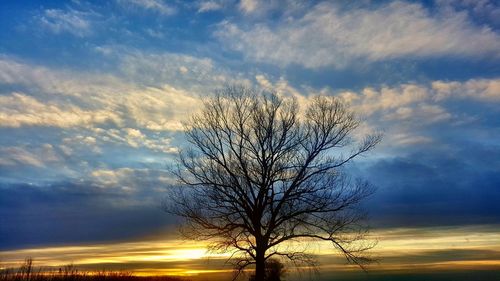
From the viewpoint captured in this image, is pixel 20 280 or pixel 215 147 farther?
pixel 215 147

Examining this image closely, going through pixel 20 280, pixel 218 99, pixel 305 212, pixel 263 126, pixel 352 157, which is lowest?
pixel 20 280

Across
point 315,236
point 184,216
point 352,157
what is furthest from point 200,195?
point 352,157

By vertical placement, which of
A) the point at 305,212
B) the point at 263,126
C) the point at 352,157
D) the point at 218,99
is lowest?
the point at 305,212

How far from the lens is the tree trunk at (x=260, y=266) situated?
108 ft

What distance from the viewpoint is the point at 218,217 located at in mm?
34312

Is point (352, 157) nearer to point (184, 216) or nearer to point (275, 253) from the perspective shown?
point (275, 253)

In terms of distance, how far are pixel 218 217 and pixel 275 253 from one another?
3.96 metres

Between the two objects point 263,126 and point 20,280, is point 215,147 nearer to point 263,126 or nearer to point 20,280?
point 263,126

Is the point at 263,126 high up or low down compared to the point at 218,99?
down

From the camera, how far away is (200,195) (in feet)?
114

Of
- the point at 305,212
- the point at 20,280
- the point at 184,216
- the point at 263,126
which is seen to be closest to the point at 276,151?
the point at 263,126

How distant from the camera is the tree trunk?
33.0 meters

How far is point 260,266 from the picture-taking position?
33.1 meters

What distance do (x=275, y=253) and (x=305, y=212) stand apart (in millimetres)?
2977
